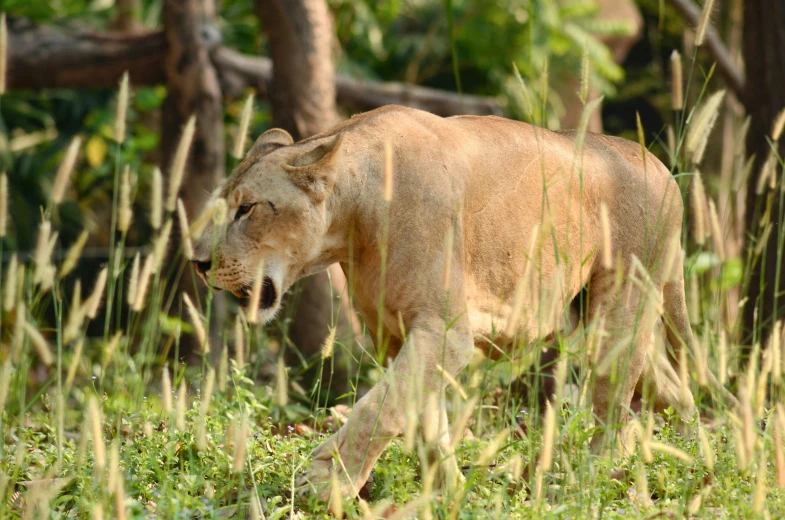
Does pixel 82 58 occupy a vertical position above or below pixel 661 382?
above

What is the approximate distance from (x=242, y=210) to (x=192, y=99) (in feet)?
13.7

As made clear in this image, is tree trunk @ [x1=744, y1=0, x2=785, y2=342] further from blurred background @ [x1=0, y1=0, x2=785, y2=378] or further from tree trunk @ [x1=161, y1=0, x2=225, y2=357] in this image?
tree trunk @ [x1=161, y1=0, x2=225, y2=357]

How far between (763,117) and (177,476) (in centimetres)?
407

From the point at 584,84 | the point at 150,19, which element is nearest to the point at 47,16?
the point at 150,19

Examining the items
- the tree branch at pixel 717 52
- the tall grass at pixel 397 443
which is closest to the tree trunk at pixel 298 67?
the tree branch at pixel 717 52

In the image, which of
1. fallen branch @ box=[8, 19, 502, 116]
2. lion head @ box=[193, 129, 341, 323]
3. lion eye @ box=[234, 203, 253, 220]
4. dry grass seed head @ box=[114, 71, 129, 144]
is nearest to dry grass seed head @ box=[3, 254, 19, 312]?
dry grass seed head @ box=[114, 71, 129, 144]

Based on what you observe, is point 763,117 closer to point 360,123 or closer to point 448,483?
point 360,123

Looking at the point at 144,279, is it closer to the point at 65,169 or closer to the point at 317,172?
the point at 65,169

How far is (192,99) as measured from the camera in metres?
7.88

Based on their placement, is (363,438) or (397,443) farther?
(397,443)

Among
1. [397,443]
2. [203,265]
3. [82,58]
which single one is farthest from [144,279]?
[82,58]

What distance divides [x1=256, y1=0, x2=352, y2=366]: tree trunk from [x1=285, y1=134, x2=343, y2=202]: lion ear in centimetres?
323

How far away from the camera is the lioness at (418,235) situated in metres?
3.70

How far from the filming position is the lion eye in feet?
12.9
